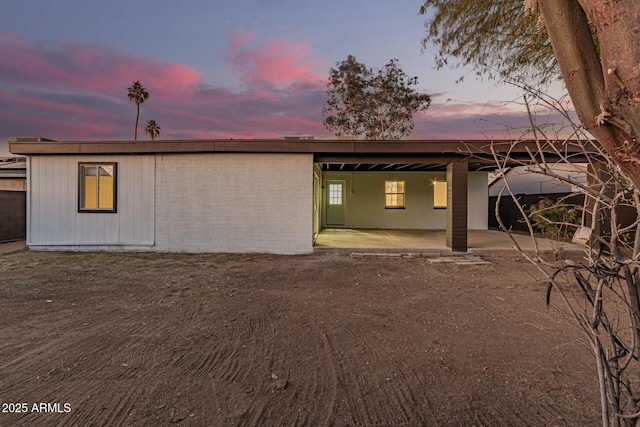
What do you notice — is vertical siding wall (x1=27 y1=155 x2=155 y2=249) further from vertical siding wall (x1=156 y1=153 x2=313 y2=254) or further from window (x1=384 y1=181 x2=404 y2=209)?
window (x1=384 y1=181 x2=404 y2=209)

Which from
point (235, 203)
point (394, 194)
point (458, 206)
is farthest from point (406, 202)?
point (235, 203)

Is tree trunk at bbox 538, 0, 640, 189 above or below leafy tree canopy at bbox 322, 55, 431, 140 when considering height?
below

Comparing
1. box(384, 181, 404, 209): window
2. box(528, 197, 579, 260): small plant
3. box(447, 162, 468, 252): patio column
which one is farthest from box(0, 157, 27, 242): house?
box(528, 197, 579, 260): small plant

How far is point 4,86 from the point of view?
13.9 meters

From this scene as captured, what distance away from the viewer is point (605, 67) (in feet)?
2.93

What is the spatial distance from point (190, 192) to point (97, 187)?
106 inches

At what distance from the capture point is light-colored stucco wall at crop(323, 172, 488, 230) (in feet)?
47.9

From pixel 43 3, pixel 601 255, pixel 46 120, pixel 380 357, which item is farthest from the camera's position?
pixel 46 120

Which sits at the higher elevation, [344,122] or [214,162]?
[344,122]

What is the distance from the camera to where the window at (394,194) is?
49.0 ft

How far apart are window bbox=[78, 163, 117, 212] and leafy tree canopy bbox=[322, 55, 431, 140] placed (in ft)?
54.4

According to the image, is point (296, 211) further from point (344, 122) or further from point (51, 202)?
point (344, 122)

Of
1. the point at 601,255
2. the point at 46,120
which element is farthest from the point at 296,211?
the point at 46,120

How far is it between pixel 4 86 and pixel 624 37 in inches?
783
